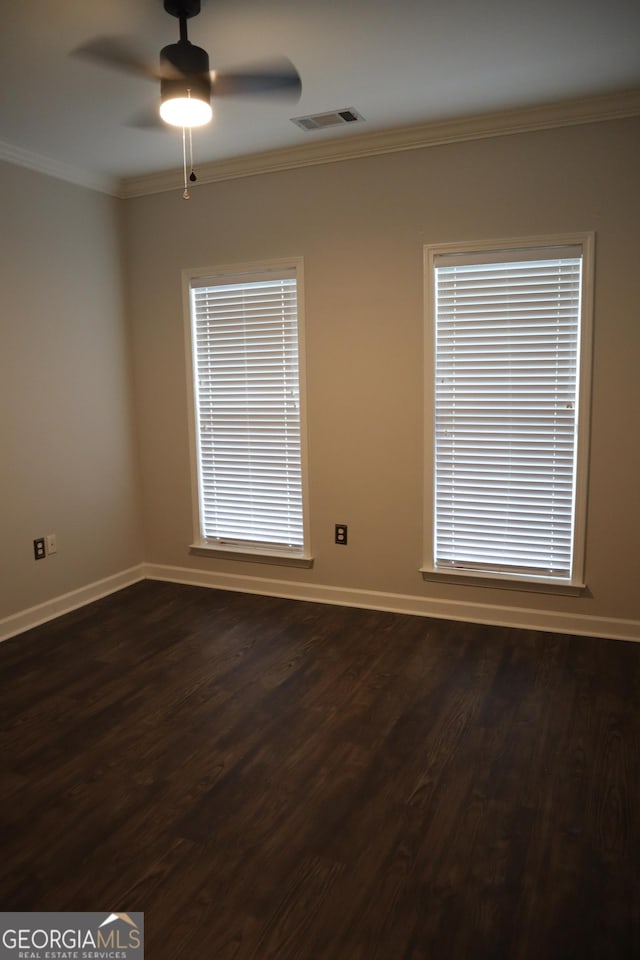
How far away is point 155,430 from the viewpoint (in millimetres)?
4633

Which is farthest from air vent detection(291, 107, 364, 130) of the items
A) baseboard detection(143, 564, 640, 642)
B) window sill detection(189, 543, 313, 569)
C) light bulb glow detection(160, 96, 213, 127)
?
baseboard detection(143, 564, 640, 642)

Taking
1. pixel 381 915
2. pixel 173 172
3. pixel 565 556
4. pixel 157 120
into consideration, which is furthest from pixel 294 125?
pixel 381 915

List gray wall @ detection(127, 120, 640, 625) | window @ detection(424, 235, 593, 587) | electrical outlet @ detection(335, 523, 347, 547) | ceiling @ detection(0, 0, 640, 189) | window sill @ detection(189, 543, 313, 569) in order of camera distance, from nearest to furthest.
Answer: ceiling @ detection(0, 0, 640, 189) → gray wall @ detection(127, 120, 640, 625) → window @ detection(424, 235, 593, 587) → electrical outlet @ detection(335, 523, 347, 547) → window sill @ detection(189, 543, 313, 569)

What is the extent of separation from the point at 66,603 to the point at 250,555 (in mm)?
1188

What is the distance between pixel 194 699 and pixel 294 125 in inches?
116

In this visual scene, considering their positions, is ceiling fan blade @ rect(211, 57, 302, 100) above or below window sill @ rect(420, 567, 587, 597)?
above

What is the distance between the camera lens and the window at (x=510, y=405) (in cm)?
342

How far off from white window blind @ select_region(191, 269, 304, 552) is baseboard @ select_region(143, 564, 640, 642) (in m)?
0.27

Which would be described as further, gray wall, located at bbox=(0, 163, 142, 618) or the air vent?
gray wall, located at bbox=(0, 163, 142, 618)

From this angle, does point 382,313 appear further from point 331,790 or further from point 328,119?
point 331,790

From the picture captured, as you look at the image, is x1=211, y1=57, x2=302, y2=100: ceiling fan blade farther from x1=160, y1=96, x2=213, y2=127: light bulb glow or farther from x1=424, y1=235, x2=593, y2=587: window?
x1=424, y1=235, x2=593, y2=587: window

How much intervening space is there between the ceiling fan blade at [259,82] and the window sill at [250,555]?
102 inches

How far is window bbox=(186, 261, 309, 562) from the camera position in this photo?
4.10 metres

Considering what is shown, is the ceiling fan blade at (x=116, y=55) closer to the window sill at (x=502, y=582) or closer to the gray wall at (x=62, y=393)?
the gray wall at (x=62, y=393)
